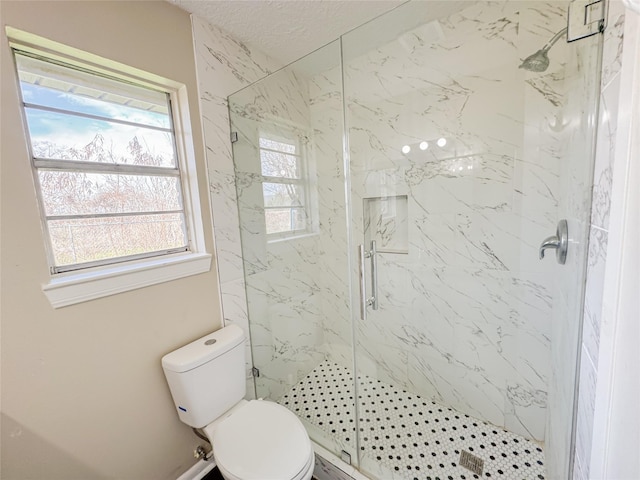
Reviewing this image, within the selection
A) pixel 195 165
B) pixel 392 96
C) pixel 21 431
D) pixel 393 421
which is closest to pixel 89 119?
pixel 195 165

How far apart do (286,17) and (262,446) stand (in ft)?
6.93

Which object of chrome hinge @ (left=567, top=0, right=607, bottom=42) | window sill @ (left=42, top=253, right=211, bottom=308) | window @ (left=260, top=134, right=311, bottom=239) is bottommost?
window sill @ (left=42, top=253, right=211, bottom=308)

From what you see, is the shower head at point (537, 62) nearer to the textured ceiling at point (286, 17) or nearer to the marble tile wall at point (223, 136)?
the textured ceiling at point (286, 17)

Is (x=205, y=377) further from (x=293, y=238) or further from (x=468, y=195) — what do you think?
(x=468, y=195)

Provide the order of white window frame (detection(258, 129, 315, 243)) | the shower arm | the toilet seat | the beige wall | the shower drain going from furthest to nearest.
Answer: white window frame (detection(258, 129, 315, 243))
the shower drain
the shower arm
the toilet seat
the beige wall

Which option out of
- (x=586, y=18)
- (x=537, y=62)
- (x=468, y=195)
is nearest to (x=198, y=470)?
(x=468, y=195)

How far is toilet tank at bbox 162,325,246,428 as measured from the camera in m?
1.22

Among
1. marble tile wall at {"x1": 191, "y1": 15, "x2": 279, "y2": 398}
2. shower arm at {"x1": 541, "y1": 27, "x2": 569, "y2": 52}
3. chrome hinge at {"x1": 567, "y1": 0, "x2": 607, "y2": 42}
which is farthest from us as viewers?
marble tile wall at {"x1": 191, "y1": 15, "x2": 279, "y2": 398}

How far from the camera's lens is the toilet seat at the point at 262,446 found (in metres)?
1.00

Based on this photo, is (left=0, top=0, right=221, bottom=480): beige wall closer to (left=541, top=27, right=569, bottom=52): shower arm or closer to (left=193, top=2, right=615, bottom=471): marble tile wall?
(left=193, top=2, right=615, bottom=471): marble tile wall

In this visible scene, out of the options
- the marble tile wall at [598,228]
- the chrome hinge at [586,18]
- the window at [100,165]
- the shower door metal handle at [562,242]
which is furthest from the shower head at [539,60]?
the window at [100,165]

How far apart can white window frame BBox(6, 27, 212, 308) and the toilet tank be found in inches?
14.9

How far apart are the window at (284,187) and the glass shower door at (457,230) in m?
0.40

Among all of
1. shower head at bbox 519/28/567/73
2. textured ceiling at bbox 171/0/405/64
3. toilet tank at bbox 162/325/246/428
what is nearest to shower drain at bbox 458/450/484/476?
toilet tank at bbox 162/325/246/428
